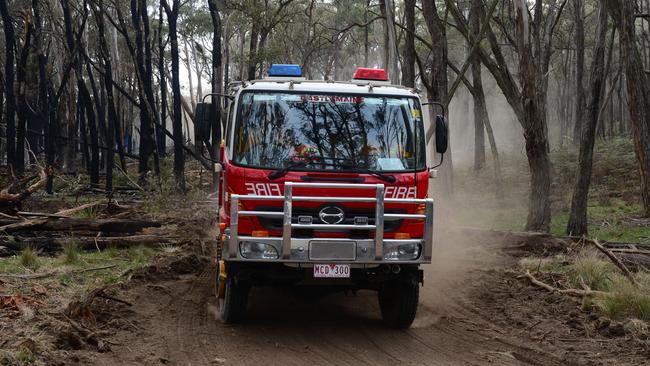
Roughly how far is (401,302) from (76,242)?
6.44 meters

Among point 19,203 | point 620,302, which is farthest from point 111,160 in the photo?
point 620,302

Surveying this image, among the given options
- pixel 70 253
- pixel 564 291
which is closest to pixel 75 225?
pixel 70 253

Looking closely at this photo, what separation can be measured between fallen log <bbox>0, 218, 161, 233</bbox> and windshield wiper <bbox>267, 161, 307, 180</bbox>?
6.58 meters

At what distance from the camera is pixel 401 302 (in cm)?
838

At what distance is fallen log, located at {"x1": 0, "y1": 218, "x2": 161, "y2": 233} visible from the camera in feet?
41.5

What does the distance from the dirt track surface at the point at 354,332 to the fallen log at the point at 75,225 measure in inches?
110

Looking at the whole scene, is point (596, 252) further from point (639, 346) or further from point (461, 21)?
point (461, 21)

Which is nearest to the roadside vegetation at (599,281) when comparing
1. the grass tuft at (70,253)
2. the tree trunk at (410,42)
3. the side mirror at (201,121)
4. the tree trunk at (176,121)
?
the side mirror at (201,121)

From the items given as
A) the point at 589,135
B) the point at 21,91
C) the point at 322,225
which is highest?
the point at 21,91

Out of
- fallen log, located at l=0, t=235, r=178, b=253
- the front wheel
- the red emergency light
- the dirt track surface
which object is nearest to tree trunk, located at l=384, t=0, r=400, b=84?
fallen log, located at l=0, t=235, r=178, b=253

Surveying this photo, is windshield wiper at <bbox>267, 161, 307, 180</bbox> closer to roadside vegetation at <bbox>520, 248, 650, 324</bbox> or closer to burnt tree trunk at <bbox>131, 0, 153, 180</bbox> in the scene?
roadside vegetation at <bbox>520, 248, 650, 324</bbox>

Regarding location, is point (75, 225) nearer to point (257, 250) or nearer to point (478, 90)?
point (257, 250)

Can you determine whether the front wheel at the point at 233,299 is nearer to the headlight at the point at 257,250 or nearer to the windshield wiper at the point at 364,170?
the headlight at the point at 257,250

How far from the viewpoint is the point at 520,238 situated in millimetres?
13883
